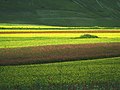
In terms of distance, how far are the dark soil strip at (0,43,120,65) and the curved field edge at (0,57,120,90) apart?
163 cm

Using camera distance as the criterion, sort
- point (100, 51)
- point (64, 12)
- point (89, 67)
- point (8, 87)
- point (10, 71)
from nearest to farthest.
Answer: point (8, 87)
point (10, 71)
point (89, 67)
point (100, 51)
point (64, 12)

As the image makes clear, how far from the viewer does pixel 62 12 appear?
138000 mm

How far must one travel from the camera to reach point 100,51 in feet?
124

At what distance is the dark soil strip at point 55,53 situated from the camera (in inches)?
1300

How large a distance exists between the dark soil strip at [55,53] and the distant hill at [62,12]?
257ft

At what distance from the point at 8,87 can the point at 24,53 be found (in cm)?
1296

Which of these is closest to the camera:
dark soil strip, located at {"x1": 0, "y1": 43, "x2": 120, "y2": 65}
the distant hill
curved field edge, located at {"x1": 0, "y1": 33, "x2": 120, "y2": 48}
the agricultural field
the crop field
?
the agricultural field

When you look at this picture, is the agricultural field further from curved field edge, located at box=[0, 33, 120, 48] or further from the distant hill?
the distant hill

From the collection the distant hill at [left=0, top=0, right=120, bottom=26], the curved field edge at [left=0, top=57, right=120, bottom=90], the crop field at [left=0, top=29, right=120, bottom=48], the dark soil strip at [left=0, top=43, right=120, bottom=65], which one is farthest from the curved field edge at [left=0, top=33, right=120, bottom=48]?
the distant hill at [left=0, top=0, right=120, bottom=26]

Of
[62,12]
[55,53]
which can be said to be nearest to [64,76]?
[55,53]

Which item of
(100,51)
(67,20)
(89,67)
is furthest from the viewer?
(67,20)

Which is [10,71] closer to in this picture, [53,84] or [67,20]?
[53,84]

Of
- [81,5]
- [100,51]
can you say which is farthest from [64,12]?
[100,51]

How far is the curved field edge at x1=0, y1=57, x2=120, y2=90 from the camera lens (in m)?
22.8
